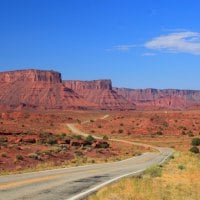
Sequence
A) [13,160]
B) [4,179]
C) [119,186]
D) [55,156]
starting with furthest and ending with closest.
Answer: [55,156]
[13,160]
[4,179]
[119,186]

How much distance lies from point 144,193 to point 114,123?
91.8m

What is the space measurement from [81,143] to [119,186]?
35.4 metres

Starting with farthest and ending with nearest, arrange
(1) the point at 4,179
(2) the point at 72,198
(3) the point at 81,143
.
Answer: (3) the point at 81,143 → (1) the point at 4,179 → (2) the point at 72,198

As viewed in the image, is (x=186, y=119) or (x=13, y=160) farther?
(x=186, y=119)

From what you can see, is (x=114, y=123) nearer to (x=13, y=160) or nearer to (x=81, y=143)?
(x=81, y=143)

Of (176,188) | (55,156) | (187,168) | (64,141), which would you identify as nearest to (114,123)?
(64,141)

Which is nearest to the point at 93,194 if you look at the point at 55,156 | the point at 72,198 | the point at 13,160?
the point at 72,198

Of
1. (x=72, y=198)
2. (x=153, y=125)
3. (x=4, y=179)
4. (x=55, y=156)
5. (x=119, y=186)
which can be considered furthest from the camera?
(x=153, y=125)

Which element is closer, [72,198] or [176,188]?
[72,198]

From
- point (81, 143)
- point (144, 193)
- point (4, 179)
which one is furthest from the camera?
point (81, 143)

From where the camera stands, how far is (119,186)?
54.1ft

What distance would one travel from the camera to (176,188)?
1841 centimetres

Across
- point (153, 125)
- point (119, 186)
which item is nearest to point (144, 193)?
point (119, 186)

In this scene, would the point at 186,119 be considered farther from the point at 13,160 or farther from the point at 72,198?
the point at 72,198
